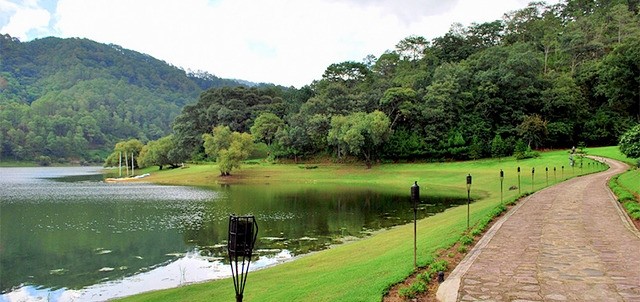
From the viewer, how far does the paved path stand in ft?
24.5

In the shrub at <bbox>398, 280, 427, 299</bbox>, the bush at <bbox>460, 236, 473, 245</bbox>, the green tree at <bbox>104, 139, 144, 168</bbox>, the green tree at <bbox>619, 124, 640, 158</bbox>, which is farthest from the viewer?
the green tree at <bbox>104, 139, 144, 168</bbox>

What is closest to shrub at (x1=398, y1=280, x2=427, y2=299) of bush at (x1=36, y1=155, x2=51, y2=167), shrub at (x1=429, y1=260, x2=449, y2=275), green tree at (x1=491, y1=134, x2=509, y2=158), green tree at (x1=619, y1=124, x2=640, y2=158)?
shrub at (x1=429, y1=260, x2=449, y2=275)

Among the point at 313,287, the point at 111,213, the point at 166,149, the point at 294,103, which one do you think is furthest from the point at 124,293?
the point at 294,103

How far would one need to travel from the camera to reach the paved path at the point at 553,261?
24.5ft

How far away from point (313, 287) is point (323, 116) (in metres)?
68.0

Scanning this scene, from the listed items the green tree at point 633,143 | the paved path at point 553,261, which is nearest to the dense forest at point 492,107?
the green tree at point 633,143

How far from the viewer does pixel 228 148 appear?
7000cm

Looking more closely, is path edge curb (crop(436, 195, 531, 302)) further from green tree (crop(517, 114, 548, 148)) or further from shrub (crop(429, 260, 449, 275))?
green tree (crop(517, 114, 548, 148))

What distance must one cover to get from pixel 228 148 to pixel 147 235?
157 ft

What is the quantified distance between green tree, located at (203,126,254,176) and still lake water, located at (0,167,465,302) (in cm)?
2543

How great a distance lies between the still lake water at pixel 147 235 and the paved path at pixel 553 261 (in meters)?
8.71

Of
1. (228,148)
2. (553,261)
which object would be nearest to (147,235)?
(553,261)

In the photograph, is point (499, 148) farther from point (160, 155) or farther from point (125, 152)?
point (125, 152)

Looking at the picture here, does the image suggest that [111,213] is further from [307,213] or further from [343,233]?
[343,233]
